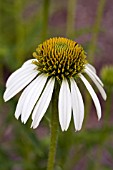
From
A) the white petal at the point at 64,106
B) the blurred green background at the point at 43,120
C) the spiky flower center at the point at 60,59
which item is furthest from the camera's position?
the blurred green background at the point at 43,120

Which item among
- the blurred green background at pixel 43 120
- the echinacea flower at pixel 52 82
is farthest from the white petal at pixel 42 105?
the blurred green background at pixel 43 120

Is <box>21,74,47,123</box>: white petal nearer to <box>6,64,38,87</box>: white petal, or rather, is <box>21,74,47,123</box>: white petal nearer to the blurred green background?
<box>6,64,38,87</box>: white petal

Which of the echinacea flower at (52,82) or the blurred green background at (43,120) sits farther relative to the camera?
the blurred green background at (43,120)

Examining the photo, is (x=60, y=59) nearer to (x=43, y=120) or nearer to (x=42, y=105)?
(x=42, y=105)

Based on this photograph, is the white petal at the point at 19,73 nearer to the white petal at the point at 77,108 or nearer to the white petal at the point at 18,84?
the white petal at the point at 18,84

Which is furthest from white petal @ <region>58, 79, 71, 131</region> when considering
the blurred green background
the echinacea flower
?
the blurred green background
